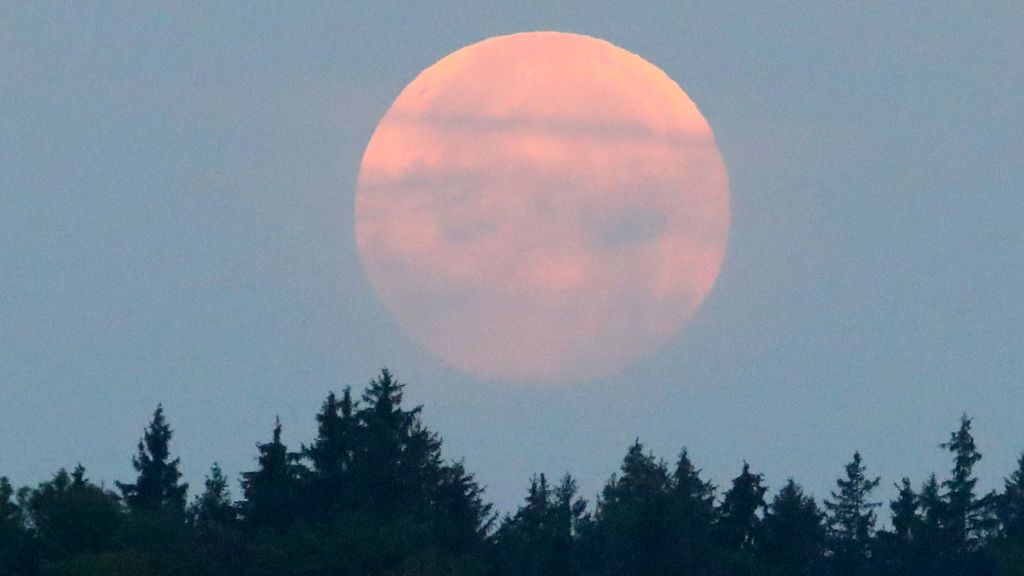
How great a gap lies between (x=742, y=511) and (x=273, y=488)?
19383mm

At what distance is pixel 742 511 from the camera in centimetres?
9875

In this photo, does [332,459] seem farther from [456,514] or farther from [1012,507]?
[1012,507]

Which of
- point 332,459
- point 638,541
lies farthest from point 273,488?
point 638,541

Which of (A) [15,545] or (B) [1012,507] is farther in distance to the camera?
(B) [1012,507]

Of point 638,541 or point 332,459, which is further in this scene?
point 332,459

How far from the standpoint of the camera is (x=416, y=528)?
89938 mm

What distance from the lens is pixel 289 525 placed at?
3681 inches

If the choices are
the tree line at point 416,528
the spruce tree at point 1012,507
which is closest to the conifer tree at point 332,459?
the tree line at point 416,528

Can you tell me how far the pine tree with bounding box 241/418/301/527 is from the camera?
3735 inches

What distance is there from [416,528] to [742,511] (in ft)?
51.9

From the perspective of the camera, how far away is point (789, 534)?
93625 millimetres

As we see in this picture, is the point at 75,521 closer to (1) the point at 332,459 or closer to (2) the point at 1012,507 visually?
(1) the point at 332,459

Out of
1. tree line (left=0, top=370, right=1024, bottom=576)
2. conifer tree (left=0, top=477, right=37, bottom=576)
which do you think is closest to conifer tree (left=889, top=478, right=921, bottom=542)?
tree line (left=0, top=370, right=1024, bottom=576)

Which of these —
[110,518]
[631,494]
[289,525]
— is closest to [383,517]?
[289,525]
